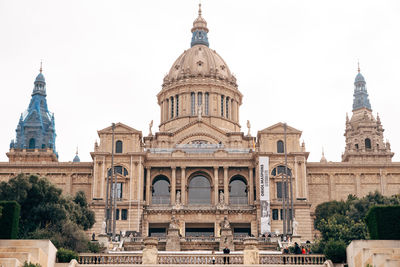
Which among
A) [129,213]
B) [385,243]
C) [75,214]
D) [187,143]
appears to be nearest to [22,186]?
[75,214]

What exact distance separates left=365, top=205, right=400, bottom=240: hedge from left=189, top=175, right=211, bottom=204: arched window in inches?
1734

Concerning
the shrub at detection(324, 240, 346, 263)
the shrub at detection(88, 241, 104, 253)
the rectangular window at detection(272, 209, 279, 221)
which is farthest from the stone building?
the shrub at detection(324, 240, 346, 263)

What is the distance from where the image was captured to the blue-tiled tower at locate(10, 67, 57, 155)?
3750 inches

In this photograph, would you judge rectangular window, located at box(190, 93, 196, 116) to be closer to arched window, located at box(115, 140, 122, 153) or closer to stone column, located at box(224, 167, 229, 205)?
arched window, located at box(115, 140, 122, 153)

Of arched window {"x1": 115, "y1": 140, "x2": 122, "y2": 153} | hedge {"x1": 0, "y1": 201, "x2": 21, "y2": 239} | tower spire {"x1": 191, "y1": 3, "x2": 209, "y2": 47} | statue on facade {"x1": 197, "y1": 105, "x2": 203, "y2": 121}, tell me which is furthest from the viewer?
tower spire {"x1": 191, "y1": 3, "x2": 209, "y2": 47}

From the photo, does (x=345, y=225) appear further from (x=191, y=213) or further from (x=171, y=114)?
(x=171, y=114)

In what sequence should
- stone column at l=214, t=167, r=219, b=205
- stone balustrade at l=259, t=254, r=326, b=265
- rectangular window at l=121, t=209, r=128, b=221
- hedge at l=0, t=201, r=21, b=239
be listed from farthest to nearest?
stone column at l=214, t=167, r=219, b=205 → rectangular window at l=121, t=209, r=128, b=221 → stone balustrade at l=259, t=254, r=326, b=265 → hedge at l=0, t=201, r=21, b=239

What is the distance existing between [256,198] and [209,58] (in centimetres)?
2753

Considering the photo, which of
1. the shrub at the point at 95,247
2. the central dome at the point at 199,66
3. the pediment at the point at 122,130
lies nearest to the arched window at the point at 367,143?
the central dome at the point at 199,66

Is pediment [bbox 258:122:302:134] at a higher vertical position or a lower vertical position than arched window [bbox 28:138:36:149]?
lower

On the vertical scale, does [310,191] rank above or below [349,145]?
below

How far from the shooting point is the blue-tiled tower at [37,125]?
313 ft

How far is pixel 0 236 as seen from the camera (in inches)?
1359

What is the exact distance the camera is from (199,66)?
94375 mm
